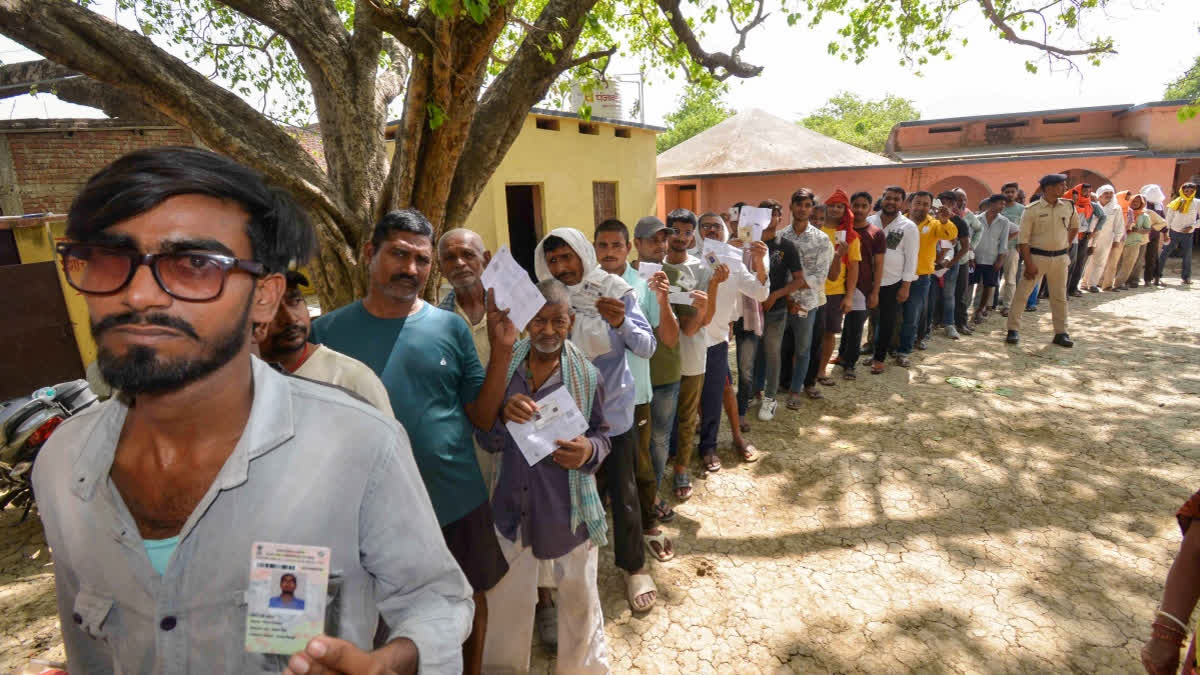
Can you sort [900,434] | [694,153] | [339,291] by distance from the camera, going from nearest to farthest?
[339,291] → [900,434] → [694,153]

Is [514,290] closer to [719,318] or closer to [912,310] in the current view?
[719,318]

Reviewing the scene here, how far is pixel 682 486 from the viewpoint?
4.15 metres

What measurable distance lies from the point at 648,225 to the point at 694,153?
1541 cm

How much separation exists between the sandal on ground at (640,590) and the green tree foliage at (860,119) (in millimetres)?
45286

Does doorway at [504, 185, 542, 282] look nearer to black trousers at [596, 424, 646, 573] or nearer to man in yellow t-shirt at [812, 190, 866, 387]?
man in yellow t-shirt at [812, 190, 866, 387]

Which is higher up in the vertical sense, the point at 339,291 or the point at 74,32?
the point at 74,32

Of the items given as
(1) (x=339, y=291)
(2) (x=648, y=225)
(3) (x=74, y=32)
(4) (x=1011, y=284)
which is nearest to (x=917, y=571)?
(2) (x=648, y=225)

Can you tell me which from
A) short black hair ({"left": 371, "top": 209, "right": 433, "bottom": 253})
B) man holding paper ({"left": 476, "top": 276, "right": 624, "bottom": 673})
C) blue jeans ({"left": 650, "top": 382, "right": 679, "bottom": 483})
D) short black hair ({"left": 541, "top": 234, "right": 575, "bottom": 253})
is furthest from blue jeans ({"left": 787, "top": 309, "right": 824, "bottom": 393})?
short black hair ({"left": 371, "top": 209, "right": 433, "bottom": 253})

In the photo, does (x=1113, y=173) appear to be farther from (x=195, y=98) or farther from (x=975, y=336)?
(x=195, y=98)

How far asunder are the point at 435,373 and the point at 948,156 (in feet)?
64.1

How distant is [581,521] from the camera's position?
2416mm

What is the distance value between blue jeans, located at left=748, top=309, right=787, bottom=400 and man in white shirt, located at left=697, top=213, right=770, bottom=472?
0.74 m

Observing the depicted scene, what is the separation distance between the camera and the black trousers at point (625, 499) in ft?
9.38

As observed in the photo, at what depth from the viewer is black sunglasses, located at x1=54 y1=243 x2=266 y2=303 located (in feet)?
3.44
